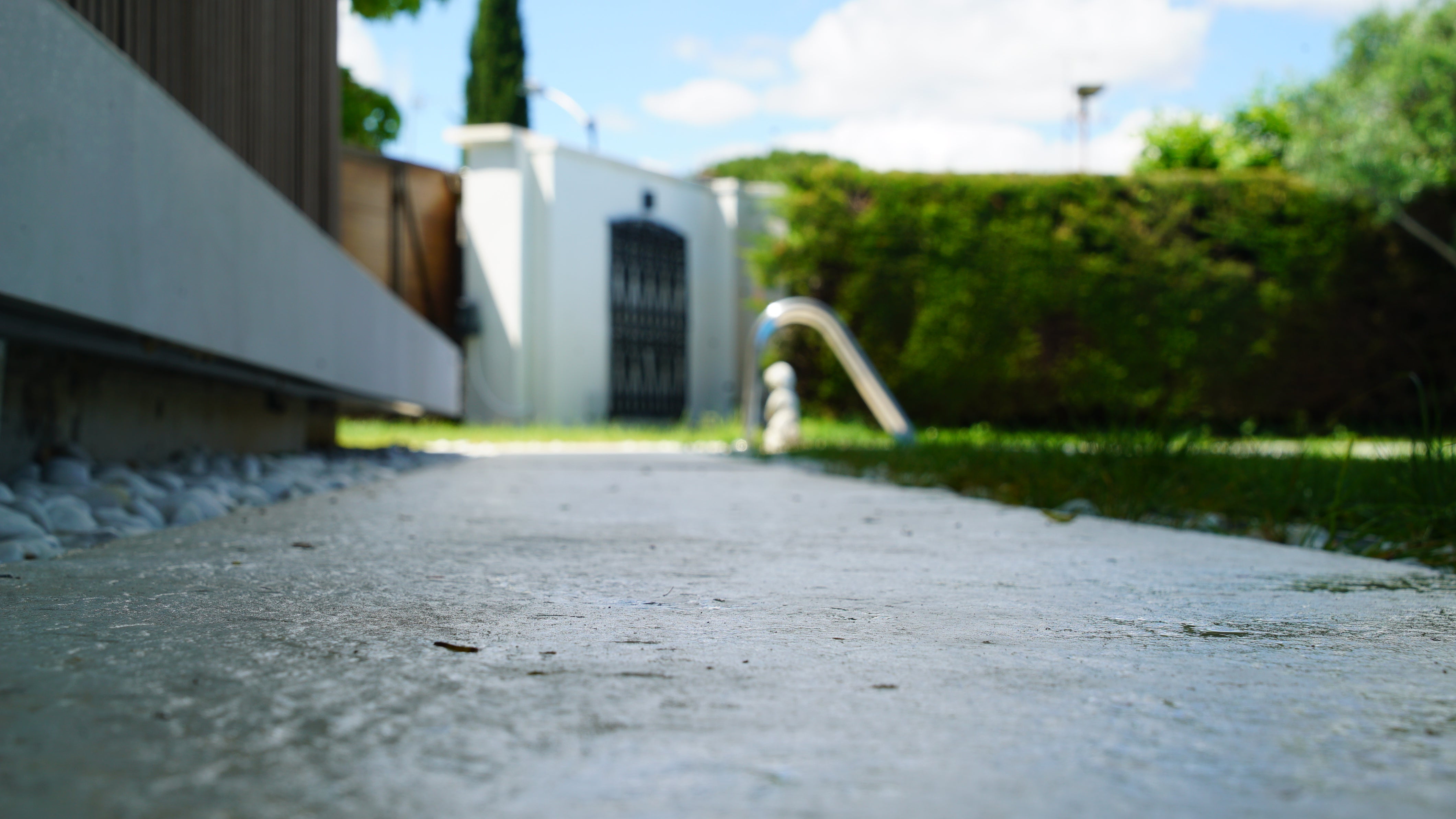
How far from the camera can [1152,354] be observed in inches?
470

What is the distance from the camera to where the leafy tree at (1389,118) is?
1096cm

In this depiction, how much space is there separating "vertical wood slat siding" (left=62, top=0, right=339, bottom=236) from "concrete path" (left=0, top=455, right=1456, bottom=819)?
1.96m

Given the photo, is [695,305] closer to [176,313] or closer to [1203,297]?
[1203,297]

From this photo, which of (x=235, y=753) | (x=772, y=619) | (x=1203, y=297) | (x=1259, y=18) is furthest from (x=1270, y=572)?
(x=1259, y=18)

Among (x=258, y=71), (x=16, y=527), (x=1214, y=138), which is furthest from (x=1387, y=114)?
(x=1214, y=138)

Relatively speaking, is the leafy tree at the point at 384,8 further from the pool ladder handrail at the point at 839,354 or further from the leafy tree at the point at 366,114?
the pool ladder handrail at the point at 839,354

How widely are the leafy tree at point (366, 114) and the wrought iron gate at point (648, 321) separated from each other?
4.78 metres

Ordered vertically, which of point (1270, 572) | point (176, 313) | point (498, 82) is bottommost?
→ point (1270, 572)

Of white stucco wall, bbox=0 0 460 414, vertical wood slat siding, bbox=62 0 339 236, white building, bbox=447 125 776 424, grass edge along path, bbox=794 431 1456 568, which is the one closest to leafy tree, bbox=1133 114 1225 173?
white building, bbox=447 125 776 424

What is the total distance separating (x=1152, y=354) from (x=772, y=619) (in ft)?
38.7

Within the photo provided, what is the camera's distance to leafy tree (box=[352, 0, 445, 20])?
593 cm

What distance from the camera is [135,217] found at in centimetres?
234

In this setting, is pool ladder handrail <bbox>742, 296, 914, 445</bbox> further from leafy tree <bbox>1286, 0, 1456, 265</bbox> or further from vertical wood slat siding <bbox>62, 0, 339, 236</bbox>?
leafy tree <bbox>1286, 0, 1456, 265</bbox>

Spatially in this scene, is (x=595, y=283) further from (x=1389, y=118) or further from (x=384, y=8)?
(x=1389, y=118)
